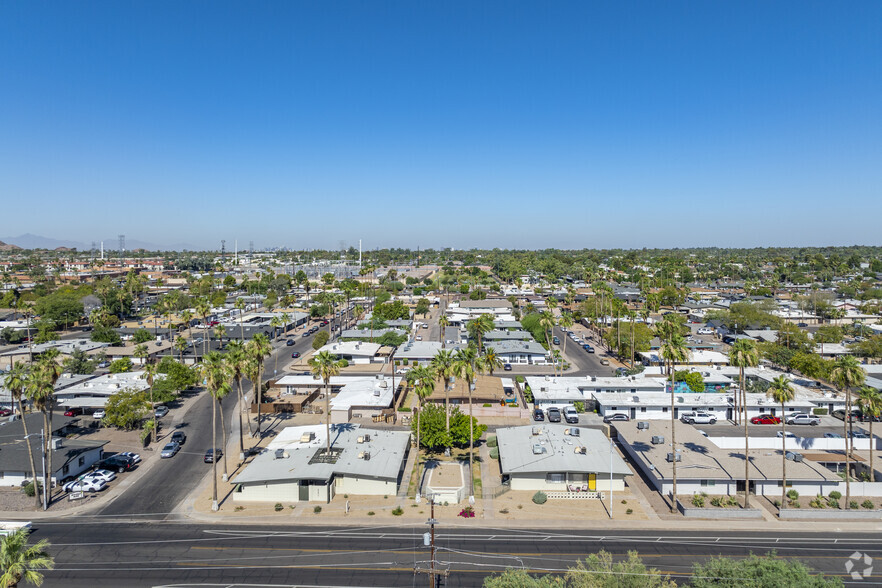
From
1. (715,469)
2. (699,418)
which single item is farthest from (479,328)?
(715,469)

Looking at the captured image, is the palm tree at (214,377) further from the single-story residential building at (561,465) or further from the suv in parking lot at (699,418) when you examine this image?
the suv in parking lot at (699,418)

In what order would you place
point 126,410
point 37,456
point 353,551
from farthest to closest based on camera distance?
point 126,410, point 37,456, point 353,551

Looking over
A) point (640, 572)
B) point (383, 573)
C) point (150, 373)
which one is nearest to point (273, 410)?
point (150, 373)

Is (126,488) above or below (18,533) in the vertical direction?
below

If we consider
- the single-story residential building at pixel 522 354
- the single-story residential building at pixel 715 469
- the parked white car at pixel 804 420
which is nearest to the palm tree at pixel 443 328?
the single-story residential building at pixel 522 354

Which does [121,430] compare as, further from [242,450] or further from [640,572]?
[640,572]

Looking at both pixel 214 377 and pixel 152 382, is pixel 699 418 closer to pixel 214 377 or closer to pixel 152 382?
pixel 214 377

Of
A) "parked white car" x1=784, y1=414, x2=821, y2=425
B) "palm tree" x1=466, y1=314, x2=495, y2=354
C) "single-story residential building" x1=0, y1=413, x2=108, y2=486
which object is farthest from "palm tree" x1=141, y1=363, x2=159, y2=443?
"parked white car" x1=784, y1=414, x2=821, y2=425
